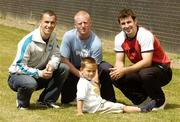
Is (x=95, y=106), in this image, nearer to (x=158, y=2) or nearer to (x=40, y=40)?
(x=40, y=40)

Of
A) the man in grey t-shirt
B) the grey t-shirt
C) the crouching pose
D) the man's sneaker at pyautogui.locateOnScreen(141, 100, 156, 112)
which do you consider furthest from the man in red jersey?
the crouching pose

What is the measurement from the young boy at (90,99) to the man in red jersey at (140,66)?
9.6 inches

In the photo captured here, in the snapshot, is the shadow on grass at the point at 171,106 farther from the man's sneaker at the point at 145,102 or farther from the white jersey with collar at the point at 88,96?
the white jersey with collar at the point at 88,96

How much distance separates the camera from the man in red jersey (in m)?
6.48

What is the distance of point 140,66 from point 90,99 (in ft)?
2.41

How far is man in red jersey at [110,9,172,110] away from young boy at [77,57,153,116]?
0.24m

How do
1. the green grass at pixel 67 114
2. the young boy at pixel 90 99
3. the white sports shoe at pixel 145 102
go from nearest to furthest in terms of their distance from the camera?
the green grass at pixel 67 114 → the young boy at pixel 90 99 → the white sports shoe at pixel 145 102

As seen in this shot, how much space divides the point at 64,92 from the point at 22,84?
917 millimetres

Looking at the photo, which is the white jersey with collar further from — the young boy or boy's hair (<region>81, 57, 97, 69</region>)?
boy's hair (<region>81, 57, 97, 69</region>)

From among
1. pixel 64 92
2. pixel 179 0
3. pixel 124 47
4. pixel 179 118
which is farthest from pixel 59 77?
pixel 179 0

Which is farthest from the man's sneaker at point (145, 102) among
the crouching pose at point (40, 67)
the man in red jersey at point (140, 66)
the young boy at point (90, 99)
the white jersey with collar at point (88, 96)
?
the crouching pose at point (40, 67)

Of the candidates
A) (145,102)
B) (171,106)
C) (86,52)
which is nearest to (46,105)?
(86,52)

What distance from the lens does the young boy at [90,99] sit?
247 inches

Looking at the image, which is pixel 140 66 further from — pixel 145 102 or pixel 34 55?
pixel 34 55
